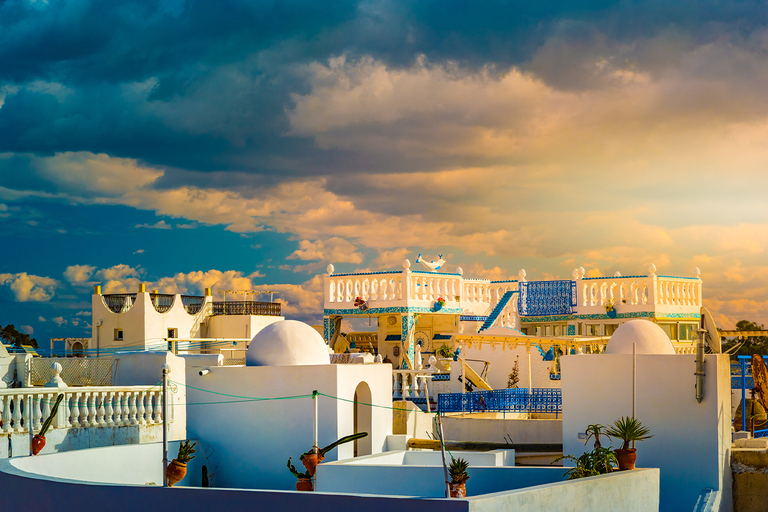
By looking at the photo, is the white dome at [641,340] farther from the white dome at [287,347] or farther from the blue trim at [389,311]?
the blue trim at [389,311]

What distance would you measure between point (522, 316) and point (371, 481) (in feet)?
65.4

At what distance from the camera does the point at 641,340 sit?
16734mm

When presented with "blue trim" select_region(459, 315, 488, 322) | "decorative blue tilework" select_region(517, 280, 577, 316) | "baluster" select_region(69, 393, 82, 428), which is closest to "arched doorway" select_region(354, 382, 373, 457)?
"baluster" select_region(69, 393, 82, 428)

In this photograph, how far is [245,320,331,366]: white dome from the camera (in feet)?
55.1

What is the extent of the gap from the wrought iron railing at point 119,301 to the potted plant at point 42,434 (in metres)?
20.8

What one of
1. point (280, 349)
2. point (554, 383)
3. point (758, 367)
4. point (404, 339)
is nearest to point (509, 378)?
point (554, 383)

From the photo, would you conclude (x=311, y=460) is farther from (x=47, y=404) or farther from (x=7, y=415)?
(x=7, y=415)

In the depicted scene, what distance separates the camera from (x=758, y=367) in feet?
61.7

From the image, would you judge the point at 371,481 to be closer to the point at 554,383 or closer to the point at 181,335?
the point at 554,383

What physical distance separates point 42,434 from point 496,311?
1928cm

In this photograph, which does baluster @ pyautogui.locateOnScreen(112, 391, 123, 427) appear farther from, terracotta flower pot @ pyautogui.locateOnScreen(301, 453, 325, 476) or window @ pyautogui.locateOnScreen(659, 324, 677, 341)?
window @ pyautogui.locateOnScreen(659, 324, 677, 341)

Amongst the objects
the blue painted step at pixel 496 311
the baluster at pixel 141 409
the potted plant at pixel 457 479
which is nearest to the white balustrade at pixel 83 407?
the baluster at pixel 141 409

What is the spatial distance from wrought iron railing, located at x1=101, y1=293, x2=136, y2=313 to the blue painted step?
14288mm

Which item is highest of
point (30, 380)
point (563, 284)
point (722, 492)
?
point (563, 284)
